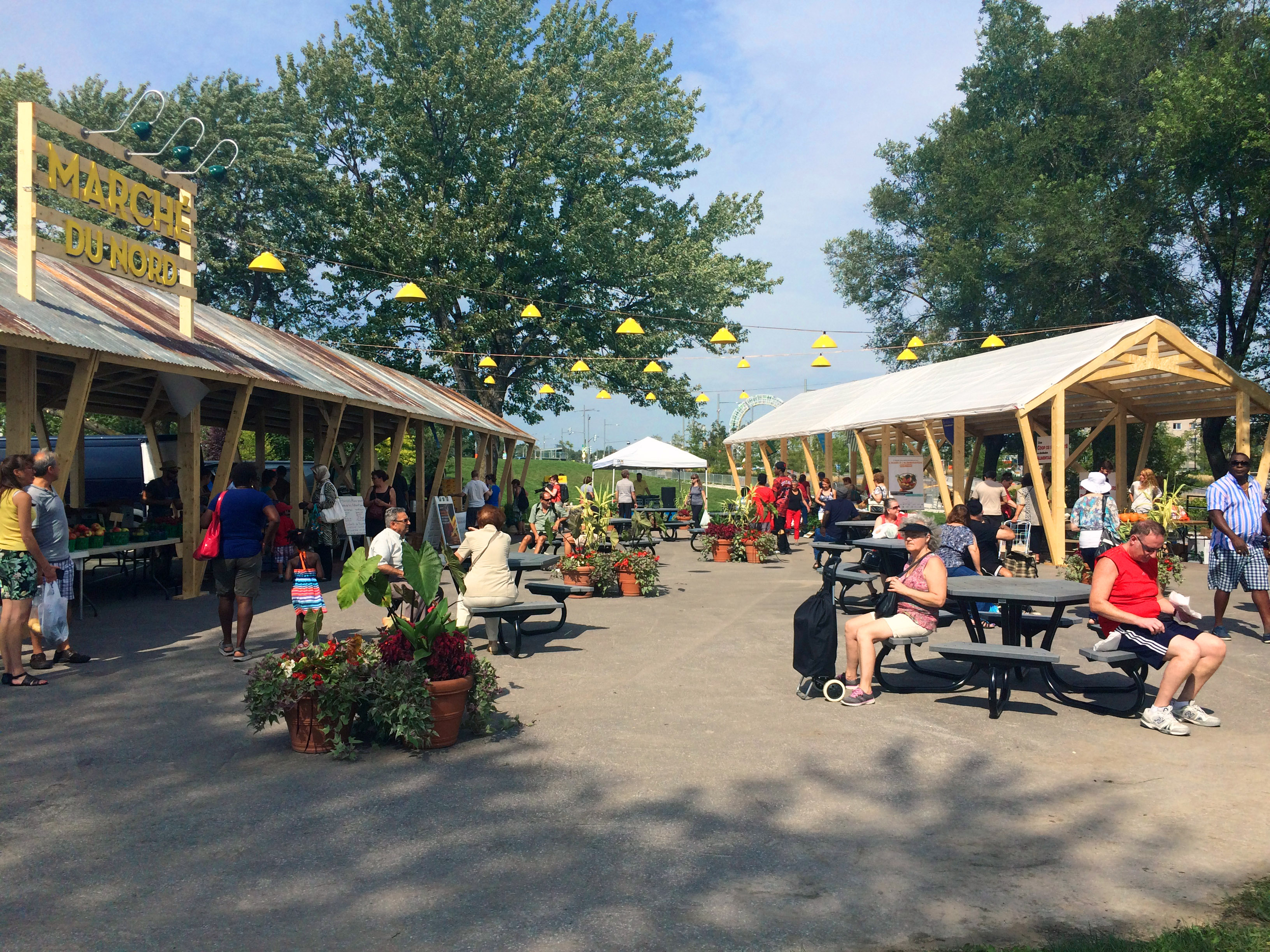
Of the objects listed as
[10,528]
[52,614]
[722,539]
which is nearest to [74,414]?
[52,614]

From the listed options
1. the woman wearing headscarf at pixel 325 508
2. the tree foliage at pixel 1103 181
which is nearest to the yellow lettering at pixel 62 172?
the woman wearing headscarf at pixel 325 508

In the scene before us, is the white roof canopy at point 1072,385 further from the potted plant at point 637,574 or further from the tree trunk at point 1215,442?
the potted plant at point 637,574

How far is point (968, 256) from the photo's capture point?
113 ft

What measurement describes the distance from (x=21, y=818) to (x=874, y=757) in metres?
4.50

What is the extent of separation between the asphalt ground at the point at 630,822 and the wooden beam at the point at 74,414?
267 centimetres

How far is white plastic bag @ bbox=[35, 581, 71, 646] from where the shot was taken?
7.93m

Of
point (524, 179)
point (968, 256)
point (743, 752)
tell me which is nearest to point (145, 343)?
point (743, 752)

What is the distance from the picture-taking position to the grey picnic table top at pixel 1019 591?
718cm

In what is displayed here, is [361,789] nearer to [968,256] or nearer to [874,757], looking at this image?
[874,757]

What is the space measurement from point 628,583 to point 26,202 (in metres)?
8.06

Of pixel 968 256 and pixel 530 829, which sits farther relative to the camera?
pixel 968 256

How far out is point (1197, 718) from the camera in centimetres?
651

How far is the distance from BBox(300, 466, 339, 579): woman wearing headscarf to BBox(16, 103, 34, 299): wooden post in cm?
535

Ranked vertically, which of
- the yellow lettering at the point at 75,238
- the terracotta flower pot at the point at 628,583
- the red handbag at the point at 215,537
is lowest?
the terracotta flower pot at the point at 628,583
